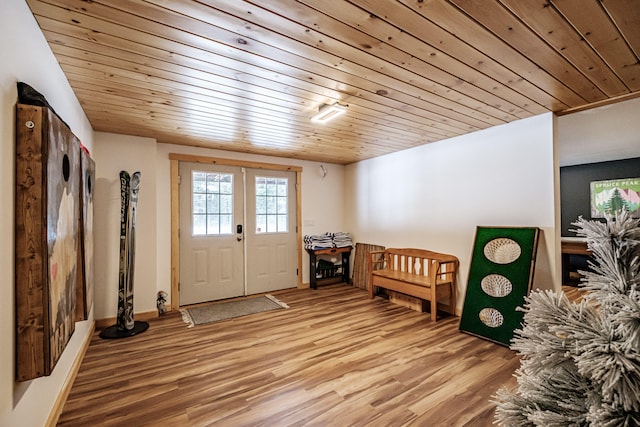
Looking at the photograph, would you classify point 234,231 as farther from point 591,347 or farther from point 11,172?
point 591,347

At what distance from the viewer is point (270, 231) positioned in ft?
16.2

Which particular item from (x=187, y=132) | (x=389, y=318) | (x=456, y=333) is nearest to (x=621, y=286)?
(x=456, y=333)

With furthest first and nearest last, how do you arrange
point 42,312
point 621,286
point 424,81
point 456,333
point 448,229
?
point 448,229 → point 456,333 → point 424,81 → point 42,312 → point 621,286

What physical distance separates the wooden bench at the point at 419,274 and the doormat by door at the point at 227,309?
1504 mm

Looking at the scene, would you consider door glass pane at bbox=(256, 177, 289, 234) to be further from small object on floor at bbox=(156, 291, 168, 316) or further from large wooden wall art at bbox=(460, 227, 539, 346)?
large wooden wall art at bbox=(460, 227, 539, 346)

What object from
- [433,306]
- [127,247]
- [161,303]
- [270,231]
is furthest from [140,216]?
[433,306]

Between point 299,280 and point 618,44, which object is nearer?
point 618,44

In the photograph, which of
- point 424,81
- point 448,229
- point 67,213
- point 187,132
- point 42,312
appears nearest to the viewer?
point 42,312

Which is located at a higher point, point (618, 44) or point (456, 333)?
point (618, 44)

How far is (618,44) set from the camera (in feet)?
5.67

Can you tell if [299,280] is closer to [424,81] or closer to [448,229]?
[448,229]

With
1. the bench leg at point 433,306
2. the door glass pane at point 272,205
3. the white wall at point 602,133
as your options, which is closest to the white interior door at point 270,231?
the door glass pane at point 272,205

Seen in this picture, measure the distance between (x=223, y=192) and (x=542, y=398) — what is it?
4.37 meters

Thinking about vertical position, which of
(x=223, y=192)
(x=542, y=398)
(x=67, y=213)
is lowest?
(x=542, y=398)
